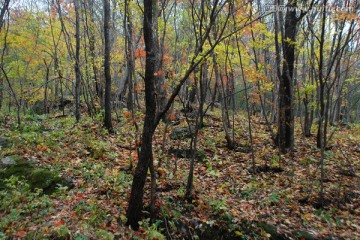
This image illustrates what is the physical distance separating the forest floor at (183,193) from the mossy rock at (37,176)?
0.69 feet

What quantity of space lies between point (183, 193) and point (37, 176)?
11.5ft

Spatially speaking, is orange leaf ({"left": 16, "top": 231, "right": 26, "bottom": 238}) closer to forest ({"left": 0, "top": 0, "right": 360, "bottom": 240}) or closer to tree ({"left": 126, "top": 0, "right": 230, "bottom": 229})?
forest ({"left": 0, "top": 0, "right": 360, "bottom": 240})

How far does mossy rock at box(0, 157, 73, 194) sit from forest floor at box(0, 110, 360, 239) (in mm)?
211

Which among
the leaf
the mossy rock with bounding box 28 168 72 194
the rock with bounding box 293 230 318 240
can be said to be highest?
the mossy rock with bounding box 28 168 72 194

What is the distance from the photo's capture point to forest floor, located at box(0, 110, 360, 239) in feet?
15.1

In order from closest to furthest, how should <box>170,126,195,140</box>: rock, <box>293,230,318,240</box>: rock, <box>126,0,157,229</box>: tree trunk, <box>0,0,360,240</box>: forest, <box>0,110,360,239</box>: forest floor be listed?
<box>126,0,157,229</box>: tree trunk → <box>0,0,360,240</box>: forest → <box>0,110,360,239</box>: forest floor → <box>293,230,318,240</box>: rock → <box>170,126,195,140</box>: rock

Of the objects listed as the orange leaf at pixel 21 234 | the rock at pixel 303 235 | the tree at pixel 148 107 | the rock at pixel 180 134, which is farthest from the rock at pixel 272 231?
the rock at pixel 180 134

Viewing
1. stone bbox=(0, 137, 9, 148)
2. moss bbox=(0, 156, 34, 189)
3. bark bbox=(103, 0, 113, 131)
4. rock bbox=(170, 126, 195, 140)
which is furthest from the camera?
rock bbox=(170, 126, 195, 140)

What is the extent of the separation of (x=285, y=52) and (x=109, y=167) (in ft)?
21.9

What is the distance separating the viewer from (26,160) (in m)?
6.47

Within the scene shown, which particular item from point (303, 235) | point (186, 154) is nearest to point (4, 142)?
point (186, 154)

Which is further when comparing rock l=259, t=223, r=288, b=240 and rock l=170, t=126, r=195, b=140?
rock l=170, t=126, r=195, b=140

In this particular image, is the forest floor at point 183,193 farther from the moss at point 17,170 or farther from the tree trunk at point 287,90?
the tree trunk at point 287,90

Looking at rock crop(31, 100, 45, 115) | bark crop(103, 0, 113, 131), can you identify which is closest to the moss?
bark crop(103, 0, 113, 131)
